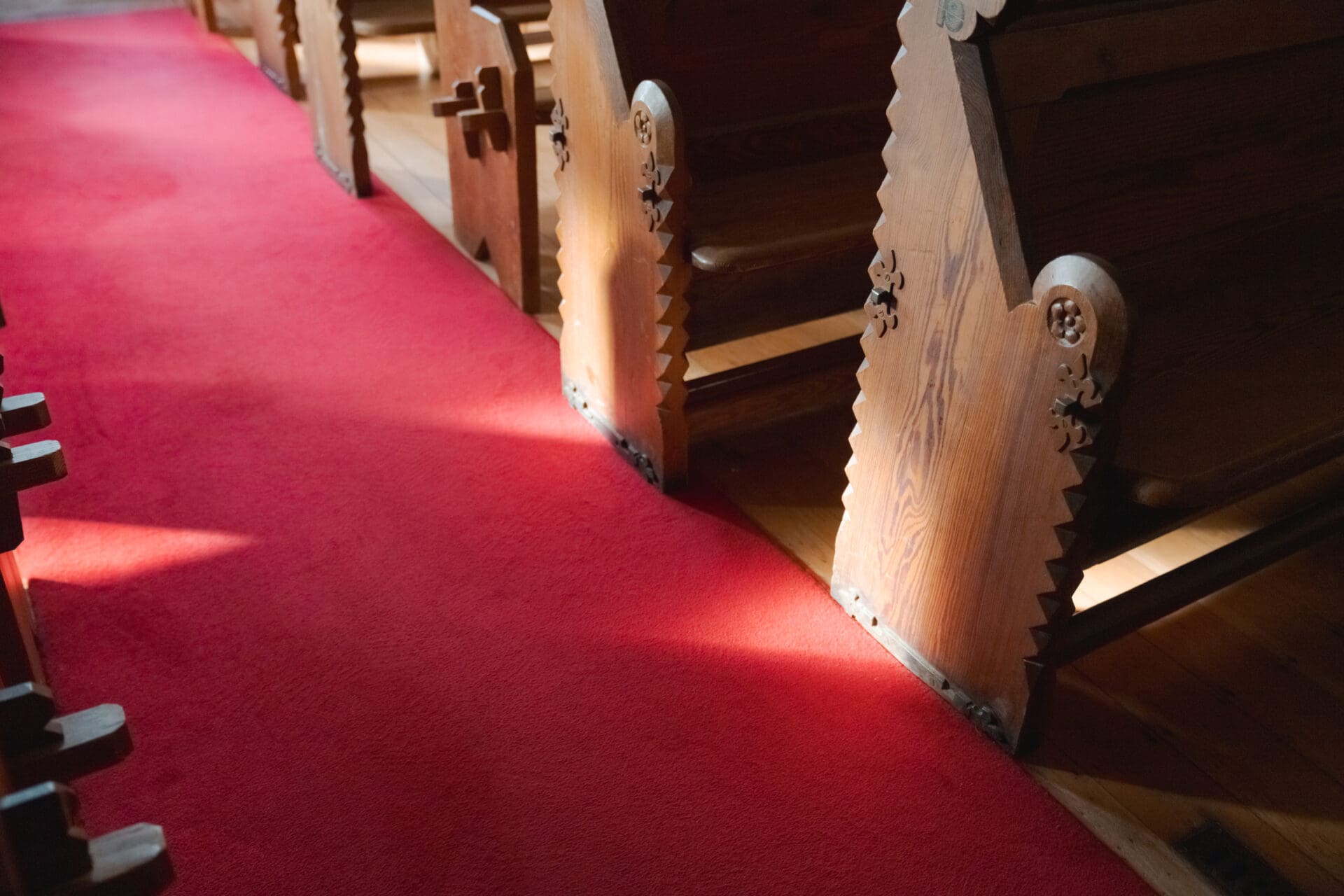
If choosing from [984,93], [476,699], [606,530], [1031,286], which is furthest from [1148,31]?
[476,699]

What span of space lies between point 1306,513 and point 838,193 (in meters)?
1.11

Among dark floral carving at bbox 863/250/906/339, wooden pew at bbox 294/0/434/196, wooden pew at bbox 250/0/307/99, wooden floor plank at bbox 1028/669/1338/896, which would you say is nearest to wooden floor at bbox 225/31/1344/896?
wooden floor plank at bbox 1028/669/1338/896

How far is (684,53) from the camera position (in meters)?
2.47

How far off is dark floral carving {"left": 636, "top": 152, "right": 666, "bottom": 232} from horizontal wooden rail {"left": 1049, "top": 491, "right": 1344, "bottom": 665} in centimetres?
105

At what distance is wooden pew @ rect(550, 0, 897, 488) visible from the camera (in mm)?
2264

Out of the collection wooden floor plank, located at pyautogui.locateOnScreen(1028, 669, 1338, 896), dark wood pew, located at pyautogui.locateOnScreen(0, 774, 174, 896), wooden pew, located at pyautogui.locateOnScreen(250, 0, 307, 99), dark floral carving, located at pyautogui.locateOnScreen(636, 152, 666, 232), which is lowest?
wooden floor plank, located at pyautogui.locateOnScreen(1028, 669, 1338, 896)

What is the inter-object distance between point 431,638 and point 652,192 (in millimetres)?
934

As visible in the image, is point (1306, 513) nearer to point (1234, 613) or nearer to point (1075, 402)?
point (1234, 613)

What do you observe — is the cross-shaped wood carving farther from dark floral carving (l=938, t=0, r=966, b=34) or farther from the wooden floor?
dark floral carving (l=938, t=0, r=966, b=34)

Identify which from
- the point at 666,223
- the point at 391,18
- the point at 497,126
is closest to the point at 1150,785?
the point at 666,223

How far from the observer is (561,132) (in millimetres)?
2553

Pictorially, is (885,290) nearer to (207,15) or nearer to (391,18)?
(391,18)

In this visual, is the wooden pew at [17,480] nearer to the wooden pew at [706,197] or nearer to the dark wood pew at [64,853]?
the dark wood pew at [64,853]

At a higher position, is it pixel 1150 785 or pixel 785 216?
pixel 785 216
